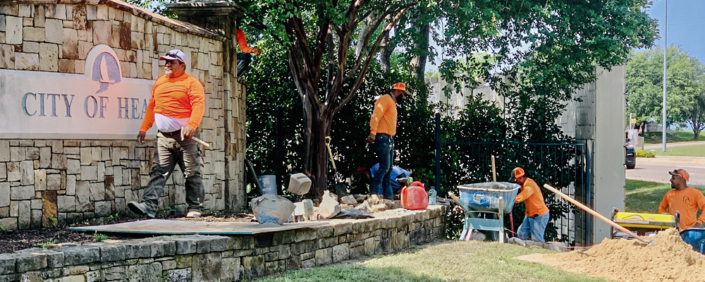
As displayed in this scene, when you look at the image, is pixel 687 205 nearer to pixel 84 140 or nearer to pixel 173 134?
pixel 173 134

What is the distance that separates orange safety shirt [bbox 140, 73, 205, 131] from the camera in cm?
762

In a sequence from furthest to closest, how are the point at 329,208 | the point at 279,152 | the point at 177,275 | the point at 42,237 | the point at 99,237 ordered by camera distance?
the point at 279,152
the point at 329,208
the point at 42,237
the point at 99,237
the point at 177,275

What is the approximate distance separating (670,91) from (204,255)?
5707 cm

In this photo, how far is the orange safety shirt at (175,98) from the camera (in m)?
7.62

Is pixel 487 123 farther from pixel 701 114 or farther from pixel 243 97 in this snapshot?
pixel 701 114

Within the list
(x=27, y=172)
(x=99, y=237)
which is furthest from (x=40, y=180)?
(x=99, y=237)

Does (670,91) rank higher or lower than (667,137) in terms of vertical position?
higher

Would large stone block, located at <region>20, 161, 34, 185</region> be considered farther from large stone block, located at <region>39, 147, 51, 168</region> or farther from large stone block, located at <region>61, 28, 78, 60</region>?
large stone block, located at <region>61, 28, 78, 60</region>

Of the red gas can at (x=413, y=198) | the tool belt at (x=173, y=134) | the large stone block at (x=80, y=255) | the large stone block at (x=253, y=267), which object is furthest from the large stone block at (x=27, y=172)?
the red gas can at (x=413, y=198)

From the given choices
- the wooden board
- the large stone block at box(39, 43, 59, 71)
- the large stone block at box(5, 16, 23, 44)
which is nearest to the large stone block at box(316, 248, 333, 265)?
the wooden board

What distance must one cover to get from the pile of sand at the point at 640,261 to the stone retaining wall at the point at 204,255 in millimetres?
1995

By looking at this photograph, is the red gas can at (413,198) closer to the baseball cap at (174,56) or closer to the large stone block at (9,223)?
the baseball cap at (174,56)

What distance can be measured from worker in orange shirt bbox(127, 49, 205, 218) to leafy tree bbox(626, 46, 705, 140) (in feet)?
166

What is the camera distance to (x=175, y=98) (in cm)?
764
